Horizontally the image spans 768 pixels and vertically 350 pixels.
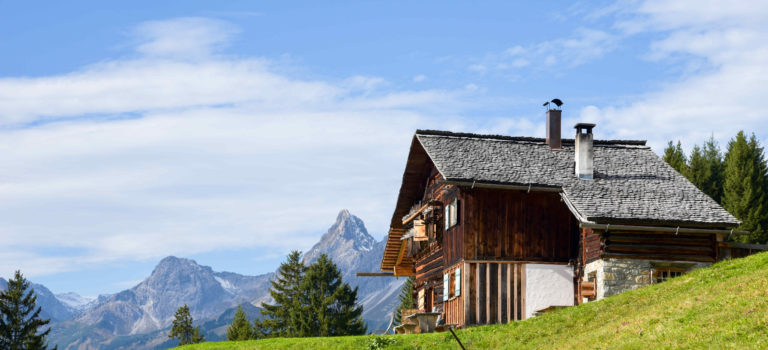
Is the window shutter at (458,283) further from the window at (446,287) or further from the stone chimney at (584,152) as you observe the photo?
the stone chimney at (584,152)

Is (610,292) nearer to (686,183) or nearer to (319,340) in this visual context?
(686,183)

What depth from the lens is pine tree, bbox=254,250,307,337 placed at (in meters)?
81.6

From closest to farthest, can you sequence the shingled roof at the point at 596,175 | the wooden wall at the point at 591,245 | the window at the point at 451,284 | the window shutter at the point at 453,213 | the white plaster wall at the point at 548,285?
the wooden wall at the point at 591,245 → the shingled roof at the point at 596,175 → the white plaster wall at the point at 548,285 → the window at the point at 451,284 → the window shutter at the point at 453,213

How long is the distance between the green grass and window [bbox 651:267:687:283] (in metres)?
3.56

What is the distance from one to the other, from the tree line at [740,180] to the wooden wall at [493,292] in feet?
87.2

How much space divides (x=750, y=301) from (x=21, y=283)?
6873cm

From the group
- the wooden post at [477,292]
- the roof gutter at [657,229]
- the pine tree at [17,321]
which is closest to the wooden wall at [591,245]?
the roof gutter at [657,229]

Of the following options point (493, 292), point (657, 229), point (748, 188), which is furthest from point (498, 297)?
point (748, 188)

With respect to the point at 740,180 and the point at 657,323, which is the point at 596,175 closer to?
the point at 657,323

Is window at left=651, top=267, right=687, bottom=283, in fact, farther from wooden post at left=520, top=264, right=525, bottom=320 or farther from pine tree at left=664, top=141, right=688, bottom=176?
pine tree at left=664, top=141, right=688, bottom=176

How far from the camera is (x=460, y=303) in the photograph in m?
34.6

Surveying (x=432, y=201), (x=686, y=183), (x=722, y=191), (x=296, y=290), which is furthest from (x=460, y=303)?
(x=296, y=290)

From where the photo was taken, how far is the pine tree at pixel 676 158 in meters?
66.3

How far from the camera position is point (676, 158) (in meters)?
68.4
